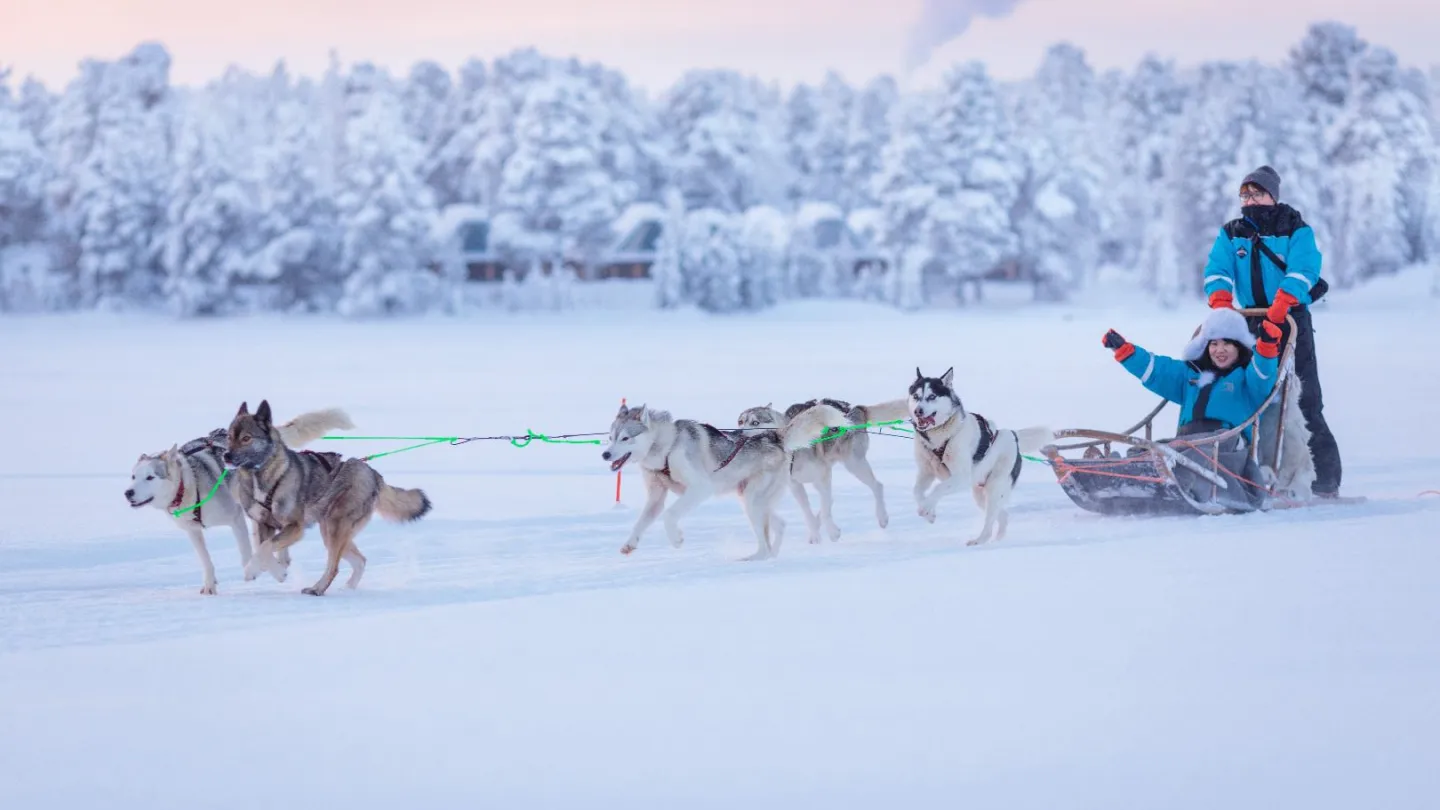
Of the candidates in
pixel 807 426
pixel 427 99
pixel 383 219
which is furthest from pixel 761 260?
pixel 807 426

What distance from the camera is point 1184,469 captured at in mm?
6723

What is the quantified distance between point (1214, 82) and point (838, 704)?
4670 cm

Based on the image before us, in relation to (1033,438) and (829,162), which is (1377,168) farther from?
(1033,438)

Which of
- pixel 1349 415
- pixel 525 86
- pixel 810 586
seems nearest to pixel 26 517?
pixel 810 586

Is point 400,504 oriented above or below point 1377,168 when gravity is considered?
below

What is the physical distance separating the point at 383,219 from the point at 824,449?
1231 inches

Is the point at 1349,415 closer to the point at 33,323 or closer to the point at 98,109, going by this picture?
the point at 33,323

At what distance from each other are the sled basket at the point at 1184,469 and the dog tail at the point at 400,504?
9.73 feet

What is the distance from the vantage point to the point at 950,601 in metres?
5.16

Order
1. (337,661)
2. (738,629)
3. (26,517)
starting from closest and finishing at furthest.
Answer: (337,661), (738,629), (26,517)

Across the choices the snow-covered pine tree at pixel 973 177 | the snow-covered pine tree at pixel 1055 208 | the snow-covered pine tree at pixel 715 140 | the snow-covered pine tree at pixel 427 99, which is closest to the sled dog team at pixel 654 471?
the snow-covered pine tree at pixel 973 177

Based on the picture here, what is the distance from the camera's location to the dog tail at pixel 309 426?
5.75 m

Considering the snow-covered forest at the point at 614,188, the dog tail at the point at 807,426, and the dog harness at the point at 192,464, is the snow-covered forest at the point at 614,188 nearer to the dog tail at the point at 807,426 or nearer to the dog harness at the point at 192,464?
the dog tail at the point at 807,426

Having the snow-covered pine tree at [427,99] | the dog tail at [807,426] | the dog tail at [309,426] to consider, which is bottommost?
the dog tail at [807,426]
